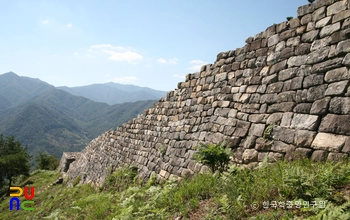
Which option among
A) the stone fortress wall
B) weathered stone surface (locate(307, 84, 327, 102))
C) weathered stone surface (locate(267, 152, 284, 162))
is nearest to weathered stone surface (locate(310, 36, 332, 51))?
the stone fortress wall

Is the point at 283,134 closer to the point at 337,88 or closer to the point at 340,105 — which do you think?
the point at 340,105

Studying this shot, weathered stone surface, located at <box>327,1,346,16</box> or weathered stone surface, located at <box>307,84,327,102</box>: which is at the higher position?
weathered stone surface, located at <box>327,1,346,16</box>

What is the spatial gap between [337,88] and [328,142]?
913mm

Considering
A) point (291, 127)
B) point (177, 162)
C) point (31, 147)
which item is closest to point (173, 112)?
point (177, 162)

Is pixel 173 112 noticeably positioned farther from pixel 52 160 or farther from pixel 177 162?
pixel 52 160

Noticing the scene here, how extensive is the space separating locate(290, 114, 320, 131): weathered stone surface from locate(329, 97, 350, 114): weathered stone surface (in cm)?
29

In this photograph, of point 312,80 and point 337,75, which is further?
point 312,80

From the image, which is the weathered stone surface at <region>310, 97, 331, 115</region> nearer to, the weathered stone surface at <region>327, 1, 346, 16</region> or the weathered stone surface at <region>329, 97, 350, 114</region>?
the weathered stone surface at <region>329, 97, 350, 114</region>

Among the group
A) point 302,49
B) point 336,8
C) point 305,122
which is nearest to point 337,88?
point 305,122

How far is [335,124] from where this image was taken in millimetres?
4020

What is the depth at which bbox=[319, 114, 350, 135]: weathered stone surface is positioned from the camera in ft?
12.8

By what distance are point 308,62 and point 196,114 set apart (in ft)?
11.8

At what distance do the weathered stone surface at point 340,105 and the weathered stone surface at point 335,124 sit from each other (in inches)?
3.2

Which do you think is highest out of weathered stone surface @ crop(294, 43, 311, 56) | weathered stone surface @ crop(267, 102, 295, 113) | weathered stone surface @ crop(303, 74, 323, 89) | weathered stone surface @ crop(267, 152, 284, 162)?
weathered stone surface @ crop(294, 43, 311, 56)
